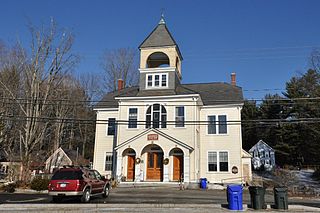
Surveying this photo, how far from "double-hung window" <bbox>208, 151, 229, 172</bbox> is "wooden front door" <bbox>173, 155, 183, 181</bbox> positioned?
10.9 ft

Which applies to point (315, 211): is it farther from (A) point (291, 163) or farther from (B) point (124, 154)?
(A) point (291, 163)

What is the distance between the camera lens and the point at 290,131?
50.5m

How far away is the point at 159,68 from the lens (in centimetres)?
3036

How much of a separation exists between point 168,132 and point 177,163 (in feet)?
9.37

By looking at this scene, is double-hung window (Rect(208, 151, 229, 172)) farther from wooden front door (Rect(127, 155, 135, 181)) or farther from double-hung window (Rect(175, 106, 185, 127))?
wooden front door (Rect(127, 155, 135, 181))

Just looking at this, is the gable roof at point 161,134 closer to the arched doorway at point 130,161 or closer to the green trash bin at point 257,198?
the arched doorway at point 130,161

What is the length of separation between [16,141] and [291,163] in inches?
1704

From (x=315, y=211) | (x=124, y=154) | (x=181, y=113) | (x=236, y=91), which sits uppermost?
(x=236, y=91)

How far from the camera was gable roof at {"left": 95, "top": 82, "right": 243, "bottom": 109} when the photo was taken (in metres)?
29.5

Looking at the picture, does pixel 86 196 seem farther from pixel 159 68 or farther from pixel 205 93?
pixel 205 93

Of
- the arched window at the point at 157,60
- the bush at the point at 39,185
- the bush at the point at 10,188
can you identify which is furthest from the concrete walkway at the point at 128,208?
the arched window at the point at 157,60

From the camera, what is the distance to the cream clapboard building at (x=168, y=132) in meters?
27.2

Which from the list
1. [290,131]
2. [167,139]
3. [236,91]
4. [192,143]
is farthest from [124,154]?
[290,131]

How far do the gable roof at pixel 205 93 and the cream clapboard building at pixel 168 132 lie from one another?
10 cm
